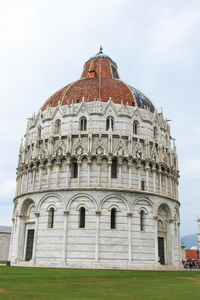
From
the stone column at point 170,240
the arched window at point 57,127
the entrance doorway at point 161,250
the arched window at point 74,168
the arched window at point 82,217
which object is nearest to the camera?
the arched window at point 82,217

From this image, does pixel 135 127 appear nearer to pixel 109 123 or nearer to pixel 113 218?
pixel 109 123

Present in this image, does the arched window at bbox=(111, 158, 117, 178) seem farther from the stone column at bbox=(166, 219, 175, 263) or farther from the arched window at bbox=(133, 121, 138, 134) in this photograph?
the stone column at bbox=(166, 219, 175, 263)

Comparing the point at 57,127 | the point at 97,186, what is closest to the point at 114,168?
the point at 97,186

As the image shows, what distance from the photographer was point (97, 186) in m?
32.8

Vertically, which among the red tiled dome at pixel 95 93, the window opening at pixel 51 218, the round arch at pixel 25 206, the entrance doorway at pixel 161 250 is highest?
the red tiled dome at pixel 95 93

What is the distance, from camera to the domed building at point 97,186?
3180 cm

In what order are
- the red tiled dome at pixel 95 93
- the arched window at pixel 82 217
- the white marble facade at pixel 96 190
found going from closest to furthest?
the white marble facade at pixel 96 190
the arched window at pixel 82 217
the red tiled dome at pixel 95 93

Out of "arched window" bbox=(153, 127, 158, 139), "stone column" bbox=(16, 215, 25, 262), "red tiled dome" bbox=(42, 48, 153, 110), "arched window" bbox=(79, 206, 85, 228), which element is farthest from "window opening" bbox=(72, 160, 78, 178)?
"arched window" bbox=(153, 127, 158, 139)

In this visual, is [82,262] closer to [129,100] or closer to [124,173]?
[124,173]

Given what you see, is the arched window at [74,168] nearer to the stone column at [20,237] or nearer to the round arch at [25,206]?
the round arch at [25,206]

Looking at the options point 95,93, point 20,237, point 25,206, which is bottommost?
point 20,237

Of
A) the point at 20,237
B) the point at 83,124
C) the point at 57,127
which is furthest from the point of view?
the point at 57,127

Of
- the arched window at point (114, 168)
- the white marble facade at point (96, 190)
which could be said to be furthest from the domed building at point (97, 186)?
the white marble facade at point (96, 190)

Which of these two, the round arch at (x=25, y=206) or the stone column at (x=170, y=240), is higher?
the round arch at (x=25, y=206)
